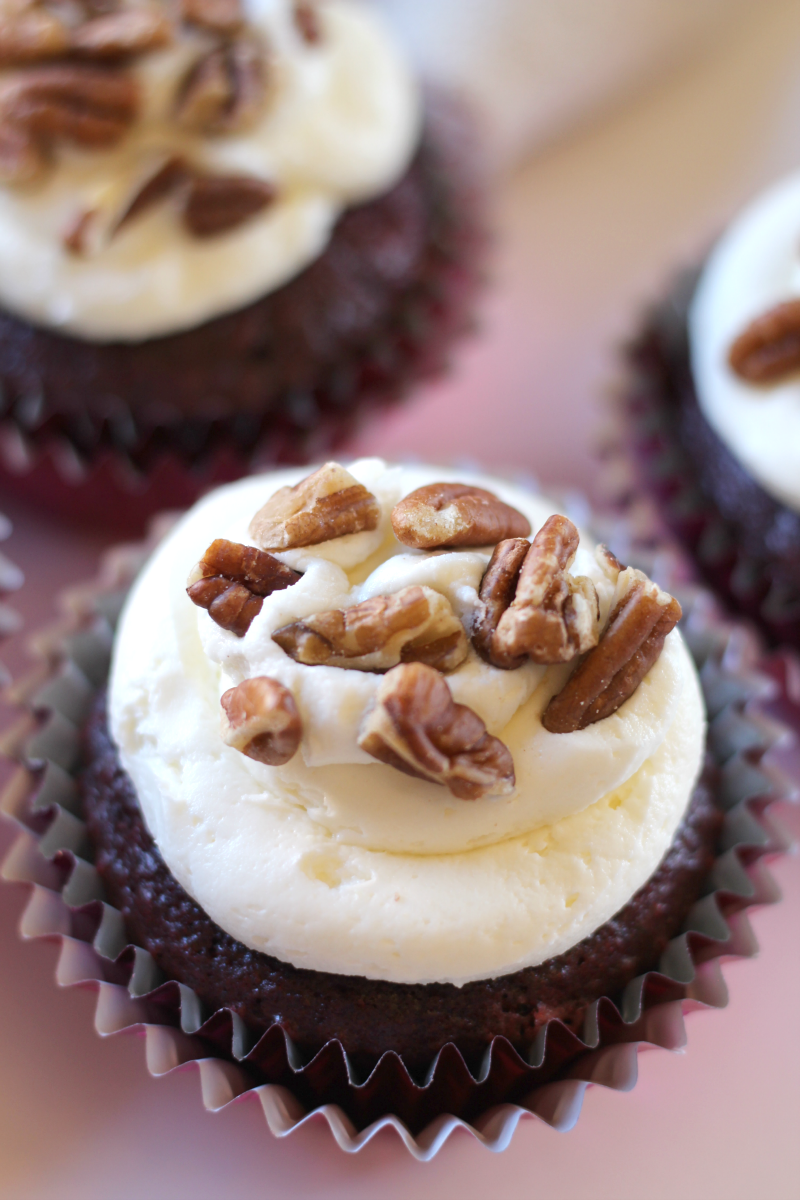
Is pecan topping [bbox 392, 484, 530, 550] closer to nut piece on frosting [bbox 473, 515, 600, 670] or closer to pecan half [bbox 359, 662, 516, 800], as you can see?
nut piece on frosting [bbox 473, 515, 600, 670]

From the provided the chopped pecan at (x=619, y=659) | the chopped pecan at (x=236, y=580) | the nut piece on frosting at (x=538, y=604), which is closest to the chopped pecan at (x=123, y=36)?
the chopped pecan at (x=236, y=580)

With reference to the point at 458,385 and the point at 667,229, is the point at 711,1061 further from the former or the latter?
the point at 667,229

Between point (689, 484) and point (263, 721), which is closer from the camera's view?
point (263, 721)

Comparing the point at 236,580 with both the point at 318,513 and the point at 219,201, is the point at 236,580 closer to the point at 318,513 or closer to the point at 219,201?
the point at 318,513

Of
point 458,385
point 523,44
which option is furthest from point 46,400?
point 523,44

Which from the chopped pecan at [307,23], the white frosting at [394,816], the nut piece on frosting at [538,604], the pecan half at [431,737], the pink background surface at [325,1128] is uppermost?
the chopped pecan at [307,23]

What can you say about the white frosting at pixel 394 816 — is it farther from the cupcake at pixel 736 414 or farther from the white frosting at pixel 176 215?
the white frosting at pixel 176 215

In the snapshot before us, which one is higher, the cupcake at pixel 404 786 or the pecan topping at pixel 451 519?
the pecan topping at pixel 451 519

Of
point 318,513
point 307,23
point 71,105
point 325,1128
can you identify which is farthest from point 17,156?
point 325,1128
